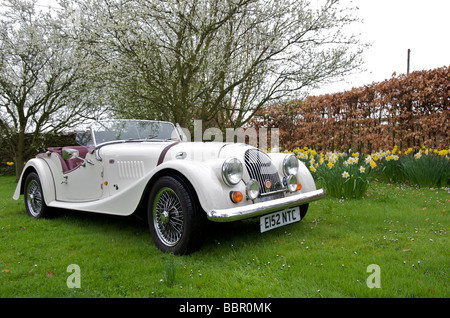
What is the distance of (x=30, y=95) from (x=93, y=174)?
726cm

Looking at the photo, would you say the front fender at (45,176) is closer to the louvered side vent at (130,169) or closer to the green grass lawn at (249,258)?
the green grass lawn at (249,258)

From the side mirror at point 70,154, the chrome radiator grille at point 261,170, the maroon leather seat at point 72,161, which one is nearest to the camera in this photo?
the chrome radiator grille at point 261,170

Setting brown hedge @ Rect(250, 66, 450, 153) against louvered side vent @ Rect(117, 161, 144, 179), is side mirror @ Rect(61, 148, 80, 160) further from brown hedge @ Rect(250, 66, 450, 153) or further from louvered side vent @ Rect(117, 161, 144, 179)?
brown hedge @ Rect(250, 66, 450, 153)

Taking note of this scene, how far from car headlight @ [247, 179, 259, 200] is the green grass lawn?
19.7 inches

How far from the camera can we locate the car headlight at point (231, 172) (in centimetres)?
291

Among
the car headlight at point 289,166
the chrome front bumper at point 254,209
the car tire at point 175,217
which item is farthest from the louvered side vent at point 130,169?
the car headlight at point 289,166

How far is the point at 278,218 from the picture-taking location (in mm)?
3283

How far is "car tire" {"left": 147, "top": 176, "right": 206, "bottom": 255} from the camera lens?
281 cm

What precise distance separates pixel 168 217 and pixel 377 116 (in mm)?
7048

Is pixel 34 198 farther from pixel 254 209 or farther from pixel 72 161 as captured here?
pixel 254 209

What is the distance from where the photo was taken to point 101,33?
237 inches

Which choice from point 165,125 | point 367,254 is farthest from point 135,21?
point 367,254

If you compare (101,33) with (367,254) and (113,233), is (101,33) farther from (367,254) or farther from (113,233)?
(367,254)

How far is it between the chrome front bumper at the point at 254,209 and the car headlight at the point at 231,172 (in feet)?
0.88
